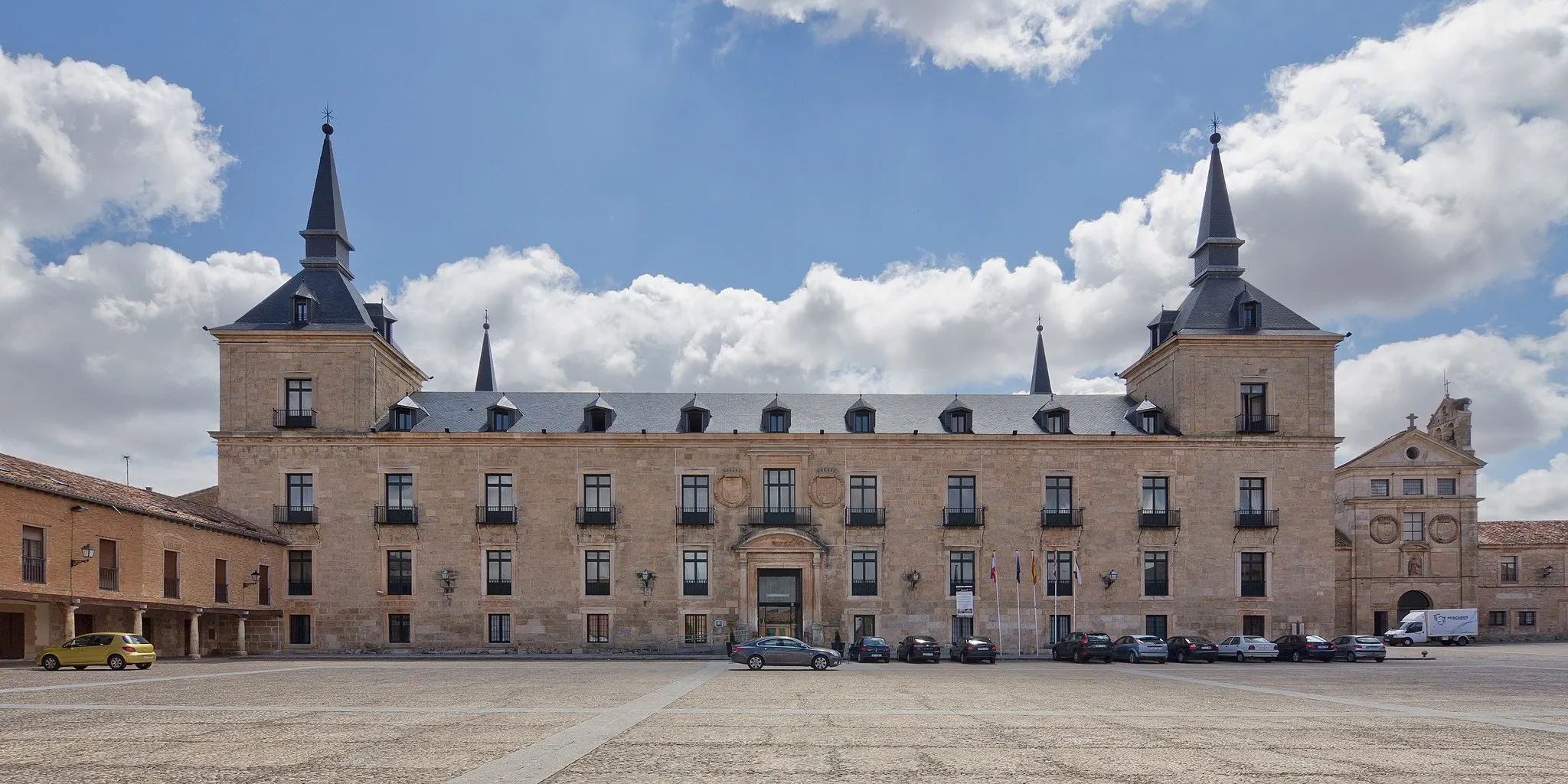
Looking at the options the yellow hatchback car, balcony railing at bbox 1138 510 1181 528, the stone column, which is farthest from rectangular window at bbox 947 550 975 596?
the yellow hatchback car

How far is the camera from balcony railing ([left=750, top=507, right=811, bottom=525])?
44.8 m

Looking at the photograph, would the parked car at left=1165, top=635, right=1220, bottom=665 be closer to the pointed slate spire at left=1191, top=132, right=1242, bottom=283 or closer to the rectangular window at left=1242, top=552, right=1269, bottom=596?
the rectangular window at left=1242, top=552, right=1269, bottom=596

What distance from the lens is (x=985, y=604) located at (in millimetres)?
44438

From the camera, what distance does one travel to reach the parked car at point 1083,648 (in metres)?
38.1

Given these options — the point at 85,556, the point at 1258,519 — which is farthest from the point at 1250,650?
the point at 85,556

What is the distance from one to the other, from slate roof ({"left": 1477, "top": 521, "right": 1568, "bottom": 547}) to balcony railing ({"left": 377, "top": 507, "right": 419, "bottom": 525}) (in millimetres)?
56587

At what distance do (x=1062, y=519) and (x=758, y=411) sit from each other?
14.0 meters

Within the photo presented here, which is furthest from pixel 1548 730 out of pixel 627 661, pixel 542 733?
pixel 627 661

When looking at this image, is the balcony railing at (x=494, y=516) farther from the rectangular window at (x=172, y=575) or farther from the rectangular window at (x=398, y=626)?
the rectangular window at (x=172, y=575)

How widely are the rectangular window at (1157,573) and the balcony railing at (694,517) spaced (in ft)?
60.9

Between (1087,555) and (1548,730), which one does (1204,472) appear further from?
(1548,730)

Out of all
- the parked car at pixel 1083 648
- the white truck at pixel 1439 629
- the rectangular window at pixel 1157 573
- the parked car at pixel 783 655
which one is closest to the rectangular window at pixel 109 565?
the parked car at pixel 783 655

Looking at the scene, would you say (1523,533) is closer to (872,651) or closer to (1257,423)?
(1257,423)

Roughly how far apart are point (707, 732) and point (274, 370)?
36.5m
